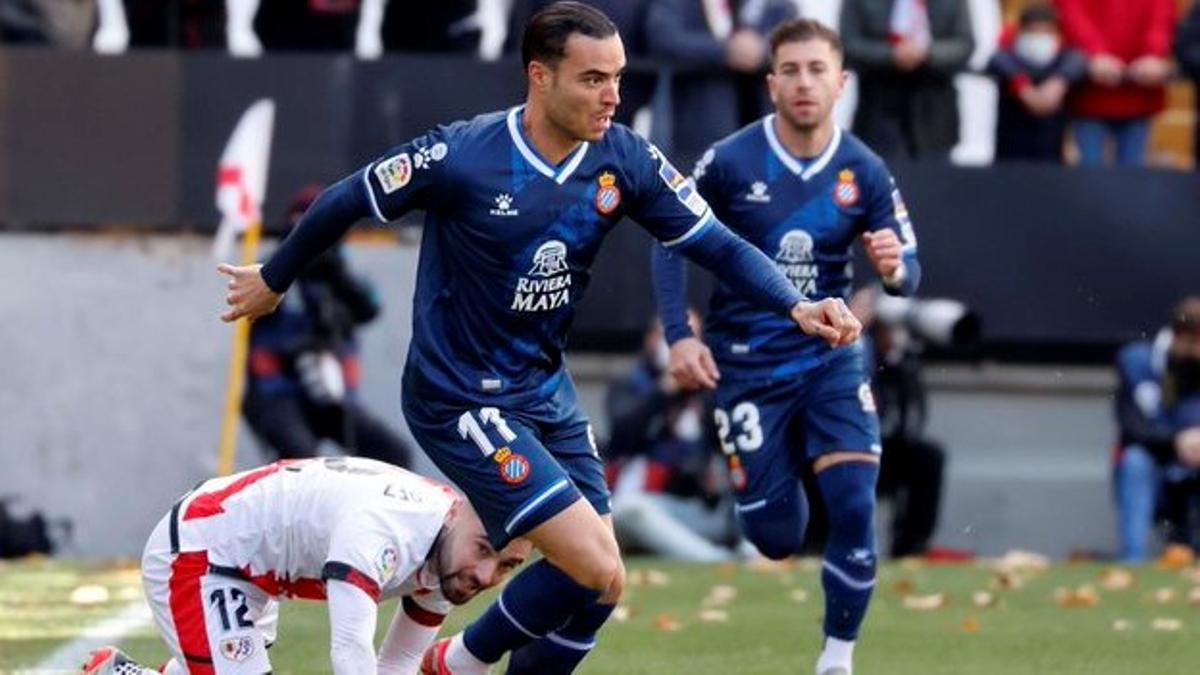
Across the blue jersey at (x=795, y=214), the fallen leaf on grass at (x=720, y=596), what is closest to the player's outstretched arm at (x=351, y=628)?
the blue jersey at (x=795, y=214)

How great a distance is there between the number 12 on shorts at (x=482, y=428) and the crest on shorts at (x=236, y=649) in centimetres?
88

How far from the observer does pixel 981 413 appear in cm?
1952

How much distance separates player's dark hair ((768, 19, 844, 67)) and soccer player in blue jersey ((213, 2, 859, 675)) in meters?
2.20

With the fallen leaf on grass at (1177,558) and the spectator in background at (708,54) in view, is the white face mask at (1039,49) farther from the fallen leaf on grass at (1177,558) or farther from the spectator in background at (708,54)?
the fallen leaf on grass at (1177,558)

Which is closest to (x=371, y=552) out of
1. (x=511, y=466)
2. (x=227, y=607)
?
(x=227, y=607)

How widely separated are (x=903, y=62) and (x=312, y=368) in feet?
12.0

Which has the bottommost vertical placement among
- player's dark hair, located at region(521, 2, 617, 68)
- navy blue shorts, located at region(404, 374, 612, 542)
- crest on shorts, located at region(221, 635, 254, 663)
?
crest on shorts, located at region(221, 635, 254, 663)

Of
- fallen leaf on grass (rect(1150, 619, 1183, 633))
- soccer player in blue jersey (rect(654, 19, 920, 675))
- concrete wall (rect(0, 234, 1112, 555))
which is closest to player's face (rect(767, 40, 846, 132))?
soccer player in blue jersey (rect(654, 19, 920, 675))

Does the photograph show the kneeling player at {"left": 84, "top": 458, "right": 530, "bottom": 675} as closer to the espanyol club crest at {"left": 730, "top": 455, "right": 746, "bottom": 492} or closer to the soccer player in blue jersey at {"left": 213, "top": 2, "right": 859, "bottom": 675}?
the soccer player in blue jersey at {"left": 213, "top": 2, "right": 859, "bottom": 675}

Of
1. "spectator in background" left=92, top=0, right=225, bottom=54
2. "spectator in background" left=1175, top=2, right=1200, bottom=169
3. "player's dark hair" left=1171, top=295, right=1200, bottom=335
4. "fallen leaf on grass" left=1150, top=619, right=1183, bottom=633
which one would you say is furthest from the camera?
"spectator in background" left=92, top=0, right=225, bottom=54

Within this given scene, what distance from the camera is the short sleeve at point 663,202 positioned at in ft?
31.1

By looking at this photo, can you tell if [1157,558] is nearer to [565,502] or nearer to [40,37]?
[40,37]

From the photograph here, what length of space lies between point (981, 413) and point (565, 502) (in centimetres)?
1043

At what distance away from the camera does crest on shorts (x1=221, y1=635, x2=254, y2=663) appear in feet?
30.0
